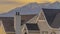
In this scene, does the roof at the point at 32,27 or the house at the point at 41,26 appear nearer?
the house at the point at 41,26

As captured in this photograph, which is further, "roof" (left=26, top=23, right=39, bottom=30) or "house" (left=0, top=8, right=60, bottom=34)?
"roof" (left=26, top=23, right=39, bottom=30)

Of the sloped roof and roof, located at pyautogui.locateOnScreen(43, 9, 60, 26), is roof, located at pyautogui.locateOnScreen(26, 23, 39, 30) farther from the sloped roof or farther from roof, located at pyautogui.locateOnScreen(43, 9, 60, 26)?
the sloped roof

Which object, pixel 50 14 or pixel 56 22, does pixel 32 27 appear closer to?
pixel 50 14

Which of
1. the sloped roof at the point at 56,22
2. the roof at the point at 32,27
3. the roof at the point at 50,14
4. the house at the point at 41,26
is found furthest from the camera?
the roof at the point at 32,27

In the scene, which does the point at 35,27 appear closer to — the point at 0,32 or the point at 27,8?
the point at 0,32

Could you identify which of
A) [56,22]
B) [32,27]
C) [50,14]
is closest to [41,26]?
[32,27]

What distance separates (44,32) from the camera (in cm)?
2747

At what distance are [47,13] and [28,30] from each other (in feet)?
8.98

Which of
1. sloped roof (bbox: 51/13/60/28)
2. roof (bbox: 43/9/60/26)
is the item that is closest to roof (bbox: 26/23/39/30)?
roof (bbox: 43/9/60/26)

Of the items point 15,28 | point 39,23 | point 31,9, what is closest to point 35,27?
point 39,23

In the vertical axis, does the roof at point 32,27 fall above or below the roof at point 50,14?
below

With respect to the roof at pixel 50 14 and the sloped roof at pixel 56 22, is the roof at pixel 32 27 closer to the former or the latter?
the roof at pixel 50 14

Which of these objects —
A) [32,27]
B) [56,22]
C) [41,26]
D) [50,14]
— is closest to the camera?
[56,22]

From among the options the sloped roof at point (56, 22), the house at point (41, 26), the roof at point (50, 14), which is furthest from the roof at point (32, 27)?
the sloped roof at point (56, 22)
